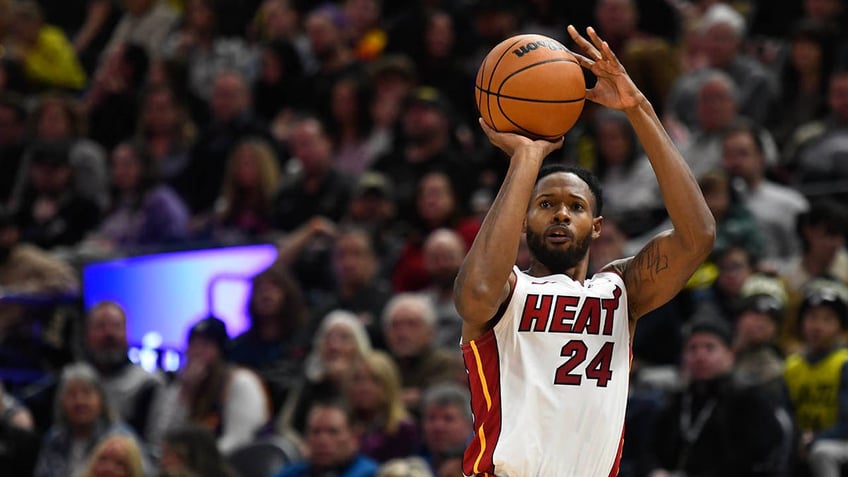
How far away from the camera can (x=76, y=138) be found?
14719 millimetres

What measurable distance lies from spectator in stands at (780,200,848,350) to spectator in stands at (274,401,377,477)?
285 centimetres

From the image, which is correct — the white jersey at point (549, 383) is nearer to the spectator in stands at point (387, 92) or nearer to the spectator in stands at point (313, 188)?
the spectator in stands at point (313, 188)

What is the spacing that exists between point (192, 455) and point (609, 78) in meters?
4.95

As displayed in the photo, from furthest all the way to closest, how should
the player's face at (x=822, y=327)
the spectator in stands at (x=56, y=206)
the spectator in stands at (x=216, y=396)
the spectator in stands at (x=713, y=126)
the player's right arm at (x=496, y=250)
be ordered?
the spectator in stands at (x=56, y=206), the spectator in stands at (x=713, y=126), the spectator in stands at (x=216, y=396), the player's face at (x=822, y=327), the player's right arm at (x=496, y=250)

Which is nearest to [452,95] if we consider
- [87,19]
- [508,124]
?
[87,19]

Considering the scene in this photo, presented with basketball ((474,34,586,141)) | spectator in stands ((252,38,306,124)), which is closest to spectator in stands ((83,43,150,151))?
spectator in stands ((252,38,306,124))

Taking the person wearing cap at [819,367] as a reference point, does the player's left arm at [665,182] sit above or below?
above

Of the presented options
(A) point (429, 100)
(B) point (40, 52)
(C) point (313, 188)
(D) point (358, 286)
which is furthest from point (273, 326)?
(B) point (40, 52)

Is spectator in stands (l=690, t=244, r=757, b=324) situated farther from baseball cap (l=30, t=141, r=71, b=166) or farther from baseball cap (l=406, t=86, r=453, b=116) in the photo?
baseball cap (l=30, t=141, r=71, b=166)

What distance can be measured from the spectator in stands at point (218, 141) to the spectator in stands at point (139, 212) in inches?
15.7

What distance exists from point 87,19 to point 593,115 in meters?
7.93

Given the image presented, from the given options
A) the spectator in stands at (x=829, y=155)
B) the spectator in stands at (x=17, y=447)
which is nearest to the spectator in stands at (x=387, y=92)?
the spectator in stands at (x=829, y=155)

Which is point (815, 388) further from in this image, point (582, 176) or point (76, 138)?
point (76, 138)

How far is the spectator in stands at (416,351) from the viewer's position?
10.8 meters
